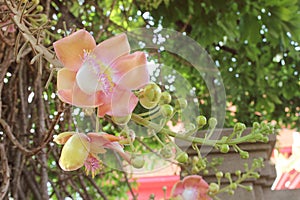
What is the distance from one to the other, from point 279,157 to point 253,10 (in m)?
0.54

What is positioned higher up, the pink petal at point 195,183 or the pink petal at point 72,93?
the pink petal at point 72,93

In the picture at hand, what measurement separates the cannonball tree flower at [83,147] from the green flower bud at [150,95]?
39 mm

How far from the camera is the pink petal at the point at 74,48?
385 mm

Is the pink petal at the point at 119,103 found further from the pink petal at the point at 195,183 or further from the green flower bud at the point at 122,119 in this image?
the pink petal at the point at 195,183

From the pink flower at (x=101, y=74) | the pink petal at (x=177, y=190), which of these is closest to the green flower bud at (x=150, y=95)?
the pink flower at (x=101, y=74)

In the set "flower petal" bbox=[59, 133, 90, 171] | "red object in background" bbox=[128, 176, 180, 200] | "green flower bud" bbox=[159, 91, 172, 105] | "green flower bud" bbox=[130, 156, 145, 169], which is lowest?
"red object in background" bbox=[128, 176, 180, 200]

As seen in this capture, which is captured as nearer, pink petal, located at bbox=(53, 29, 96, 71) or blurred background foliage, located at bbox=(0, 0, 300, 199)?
pink petal, located at bbox=(53, 29, 96, 71)

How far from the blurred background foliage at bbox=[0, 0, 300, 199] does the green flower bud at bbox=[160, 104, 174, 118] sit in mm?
82

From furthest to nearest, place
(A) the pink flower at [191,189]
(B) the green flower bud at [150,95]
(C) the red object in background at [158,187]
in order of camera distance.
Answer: (C) the red object in background at [158,187], (A) the pink flower at [191,189], (B) the green flower bud at [150,95]

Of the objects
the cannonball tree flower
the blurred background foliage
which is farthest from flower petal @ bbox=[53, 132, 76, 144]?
the blurred background foliage

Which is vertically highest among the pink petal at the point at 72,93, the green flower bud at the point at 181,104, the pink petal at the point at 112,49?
the pink petal at the point at 112,49

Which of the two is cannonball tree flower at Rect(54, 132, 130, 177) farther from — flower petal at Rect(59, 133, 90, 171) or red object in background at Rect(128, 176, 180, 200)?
red object in background at Rect(128, 176, 180, 200)

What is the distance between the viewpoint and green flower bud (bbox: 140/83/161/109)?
1.18ft

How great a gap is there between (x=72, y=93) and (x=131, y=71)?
47mm
